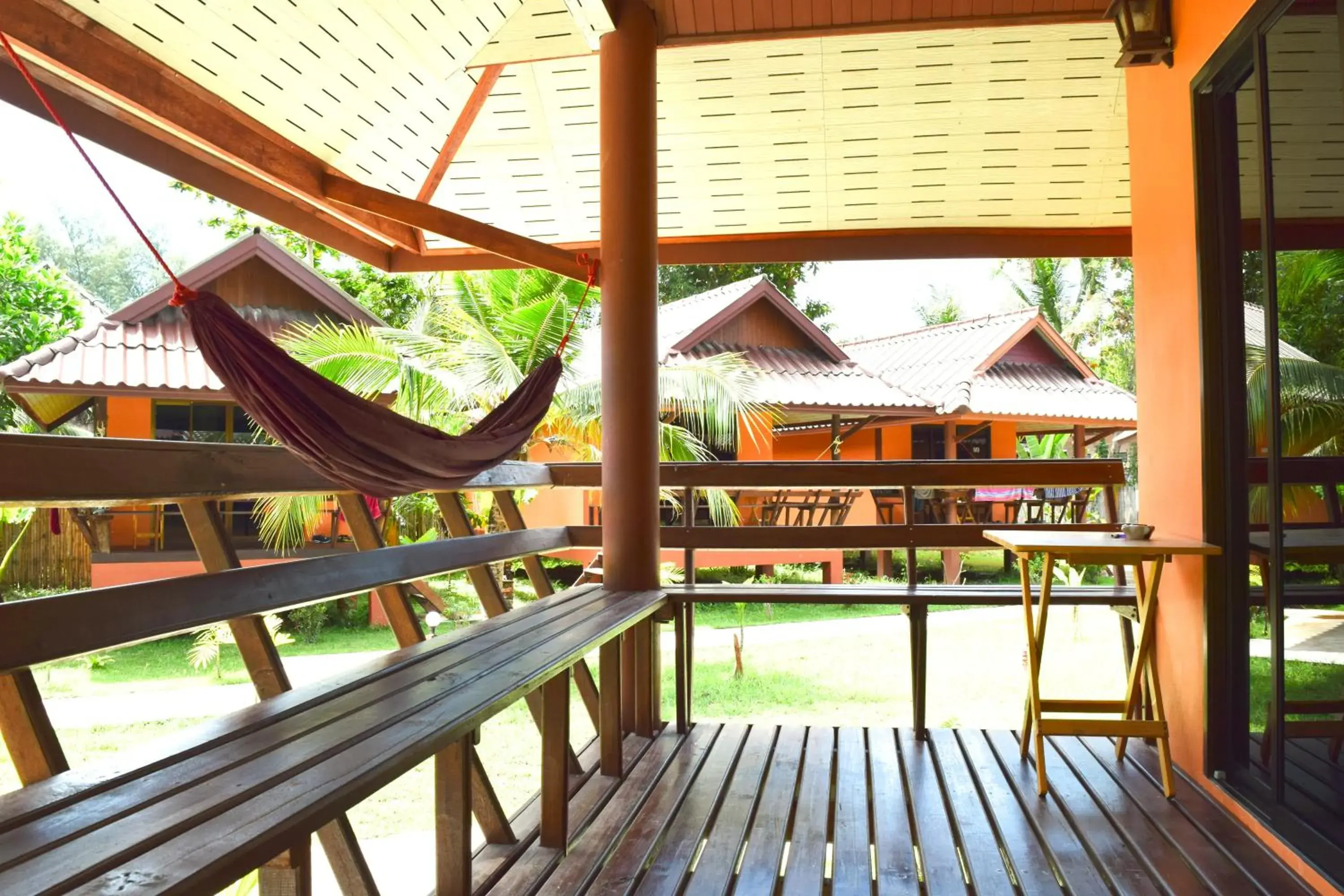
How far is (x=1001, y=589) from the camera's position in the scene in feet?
13.5

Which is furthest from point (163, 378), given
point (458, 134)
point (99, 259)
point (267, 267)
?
point (99, 259)

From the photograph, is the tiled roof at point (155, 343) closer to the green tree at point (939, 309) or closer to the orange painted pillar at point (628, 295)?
the orange painted pillar at point (628, 295)

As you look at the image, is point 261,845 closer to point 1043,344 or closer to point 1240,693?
point 1240,693

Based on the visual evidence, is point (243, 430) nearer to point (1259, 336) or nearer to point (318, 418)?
point (318, 418)

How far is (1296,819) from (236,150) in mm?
3829

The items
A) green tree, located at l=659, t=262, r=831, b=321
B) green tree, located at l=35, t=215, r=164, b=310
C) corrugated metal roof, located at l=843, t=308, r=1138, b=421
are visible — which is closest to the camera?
corrugated metal roof, located at l=843, t=308, r=1138, b=421

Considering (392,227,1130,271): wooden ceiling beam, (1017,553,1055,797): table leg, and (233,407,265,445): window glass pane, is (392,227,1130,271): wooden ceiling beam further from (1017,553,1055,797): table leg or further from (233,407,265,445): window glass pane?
(233,407,265,445): window glass pane

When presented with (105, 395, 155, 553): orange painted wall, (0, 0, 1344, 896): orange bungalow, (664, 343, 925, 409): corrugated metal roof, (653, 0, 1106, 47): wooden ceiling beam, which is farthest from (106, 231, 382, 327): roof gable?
(653, 0, 1106, 47): wooden ceiling beam

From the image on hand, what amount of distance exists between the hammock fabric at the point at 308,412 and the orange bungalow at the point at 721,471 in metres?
0.12

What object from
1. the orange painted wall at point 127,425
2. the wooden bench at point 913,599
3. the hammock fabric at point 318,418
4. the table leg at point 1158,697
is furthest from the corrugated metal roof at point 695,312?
the hammock fabric at point 318,418

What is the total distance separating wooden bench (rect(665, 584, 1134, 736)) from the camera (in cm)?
372

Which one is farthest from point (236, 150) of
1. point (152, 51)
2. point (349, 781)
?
point (349, 781)

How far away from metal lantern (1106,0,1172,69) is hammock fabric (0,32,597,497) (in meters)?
2.41

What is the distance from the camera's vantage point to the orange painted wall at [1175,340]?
3.00m
